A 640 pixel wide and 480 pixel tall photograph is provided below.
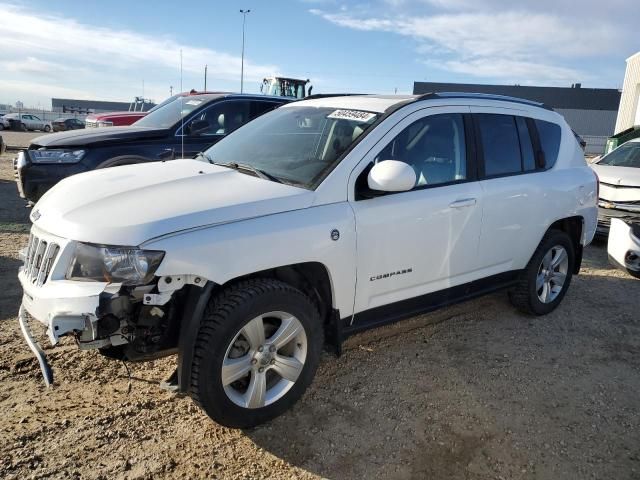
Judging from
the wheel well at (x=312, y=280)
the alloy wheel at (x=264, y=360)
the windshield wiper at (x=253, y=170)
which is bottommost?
the alloy wheel at (x=264, y=360)

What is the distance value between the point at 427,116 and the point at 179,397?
249 cm

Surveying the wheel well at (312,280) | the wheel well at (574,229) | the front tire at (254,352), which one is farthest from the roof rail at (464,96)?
the front tire at (254,352)

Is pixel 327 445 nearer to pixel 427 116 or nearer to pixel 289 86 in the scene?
pixel 427 116

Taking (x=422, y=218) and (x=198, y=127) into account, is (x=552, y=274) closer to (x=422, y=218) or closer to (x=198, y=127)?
(x=422, y=218)

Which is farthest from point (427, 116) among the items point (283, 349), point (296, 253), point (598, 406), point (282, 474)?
point (282, 474)

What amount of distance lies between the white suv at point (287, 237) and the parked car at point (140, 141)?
98.4 inches

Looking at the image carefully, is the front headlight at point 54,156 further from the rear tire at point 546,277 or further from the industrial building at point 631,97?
the industrial building at point 631,97

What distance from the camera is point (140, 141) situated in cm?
663

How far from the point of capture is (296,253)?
286 centimetres

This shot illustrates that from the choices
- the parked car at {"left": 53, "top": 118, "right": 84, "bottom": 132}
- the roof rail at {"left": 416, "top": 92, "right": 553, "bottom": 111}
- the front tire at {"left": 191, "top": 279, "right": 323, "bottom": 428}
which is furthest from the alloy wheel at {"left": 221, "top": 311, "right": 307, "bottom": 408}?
the parked car at {"left": 53, "top": 118, "right": 84, "bottom": 132}

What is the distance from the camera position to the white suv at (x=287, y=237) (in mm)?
2535

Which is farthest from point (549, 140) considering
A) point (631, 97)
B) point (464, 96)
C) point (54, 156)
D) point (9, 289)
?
point (631, 97)

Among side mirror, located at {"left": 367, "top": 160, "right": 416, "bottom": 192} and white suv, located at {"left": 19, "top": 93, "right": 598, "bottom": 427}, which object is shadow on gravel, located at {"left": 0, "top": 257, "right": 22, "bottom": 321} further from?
side mirror, located at {"left": 367, "top": 160, "right": 416, "bottom": 192}

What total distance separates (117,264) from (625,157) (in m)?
8.82
